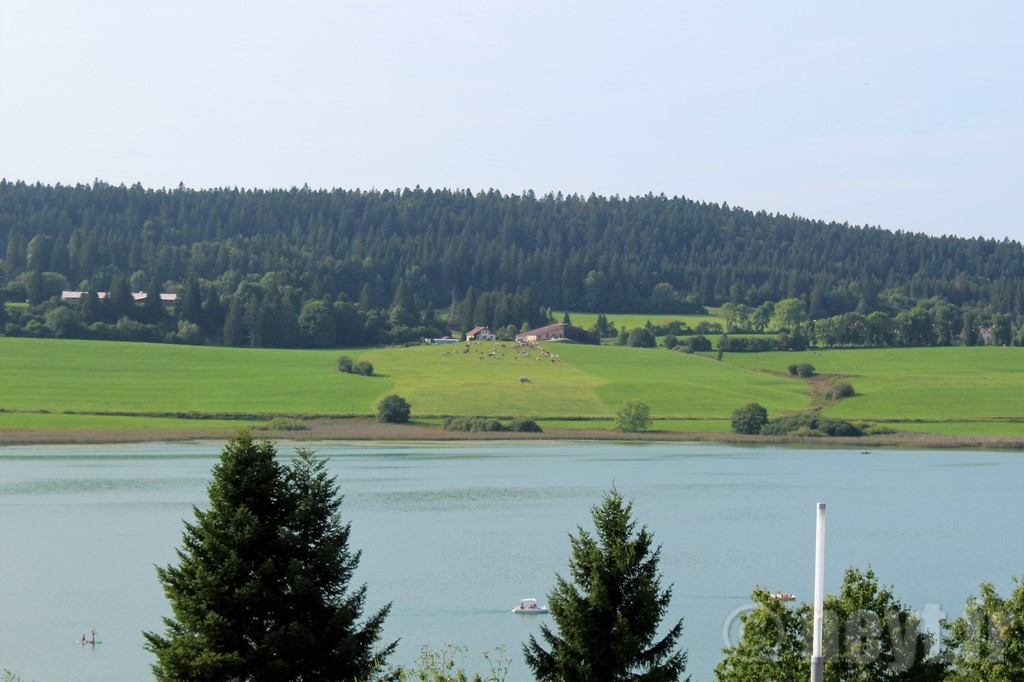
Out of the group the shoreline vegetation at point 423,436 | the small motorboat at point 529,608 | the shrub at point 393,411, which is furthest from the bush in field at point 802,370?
the small motorboat at point 529,608

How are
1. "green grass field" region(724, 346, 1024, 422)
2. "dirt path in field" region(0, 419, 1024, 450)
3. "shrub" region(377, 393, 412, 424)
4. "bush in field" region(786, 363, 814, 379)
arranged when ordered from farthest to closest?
"bush in field" region(786, 363, 814, 379), "green grass field" region(724, 346, 1024, 422), "shrub" region(377, 393, 412, 424), "dirt path in field" region(0, 419, 1024, 450)

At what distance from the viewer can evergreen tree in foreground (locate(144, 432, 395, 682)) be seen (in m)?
17.4

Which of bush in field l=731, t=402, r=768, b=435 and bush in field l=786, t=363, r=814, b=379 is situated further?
bush in field l=786, t=363, r=814, b=379

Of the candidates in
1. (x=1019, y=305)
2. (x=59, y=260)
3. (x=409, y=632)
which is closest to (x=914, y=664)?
(x=409, y=632)

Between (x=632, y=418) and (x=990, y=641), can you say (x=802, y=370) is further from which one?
(x=990, y=641)

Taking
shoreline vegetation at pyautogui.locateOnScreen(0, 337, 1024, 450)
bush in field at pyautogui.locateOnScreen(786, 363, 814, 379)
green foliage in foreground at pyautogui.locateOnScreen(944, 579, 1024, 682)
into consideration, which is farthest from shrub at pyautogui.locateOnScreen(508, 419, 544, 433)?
green foliage in foreground at pyautogui.locateOnScreen(944, 579, 1024, 682)

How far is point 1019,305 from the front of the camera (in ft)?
609

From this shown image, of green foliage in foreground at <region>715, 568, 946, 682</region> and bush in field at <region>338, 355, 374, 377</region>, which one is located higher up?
bush in field at <region>338, 355, 374, 377</region>

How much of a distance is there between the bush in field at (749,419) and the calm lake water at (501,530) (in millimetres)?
6414

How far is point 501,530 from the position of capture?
1954 inches

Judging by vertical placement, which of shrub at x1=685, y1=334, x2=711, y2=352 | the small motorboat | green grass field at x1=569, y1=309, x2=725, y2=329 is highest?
green grass field at x1=569, y1=309, x2=725, y2=329

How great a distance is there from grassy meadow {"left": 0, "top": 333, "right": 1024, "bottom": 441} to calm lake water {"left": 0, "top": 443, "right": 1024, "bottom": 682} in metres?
8.20

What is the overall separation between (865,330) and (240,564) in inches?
4990

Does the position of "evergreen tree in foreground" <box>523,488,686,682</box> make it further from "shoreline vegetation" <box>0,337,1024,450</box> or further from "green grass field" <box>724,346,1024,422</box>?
"green grass field" <box>724,346,1024,422</box>
